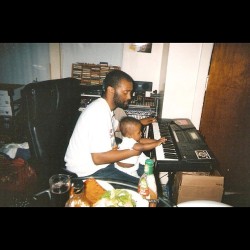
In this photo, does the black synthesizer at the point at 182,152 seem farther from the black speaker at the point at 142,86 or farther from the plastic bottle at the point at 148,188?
the black speaker at the point at 142,86

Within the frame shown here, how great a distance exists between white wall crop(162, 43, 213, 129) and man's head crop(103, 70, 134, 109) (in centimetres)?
94

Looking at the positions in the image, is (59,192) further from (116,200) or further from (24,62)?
(24,62)

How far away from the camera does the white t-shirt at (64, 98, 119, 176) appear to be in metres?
1.88

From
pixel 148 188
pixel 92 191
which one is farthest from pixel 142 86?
pixel 92 191

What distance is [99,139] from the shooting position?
1874 mm

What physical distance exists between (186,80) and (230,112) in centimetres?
72

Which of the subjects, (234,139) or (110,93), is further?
(234,139)

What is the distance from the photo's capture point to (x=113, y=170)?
2.11 meters

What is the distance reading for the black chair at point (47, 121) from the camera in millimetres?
1435

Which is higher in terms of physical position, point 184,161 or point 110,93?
point 110,93

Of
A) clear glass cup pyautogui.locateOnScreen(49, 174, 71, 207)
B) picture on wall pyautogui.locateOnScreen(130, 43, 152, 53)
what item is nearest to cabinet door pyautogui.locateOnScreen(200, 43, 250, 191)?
picture on wall pyautogui.locateOnScreen(130, 43, 152, 53)
